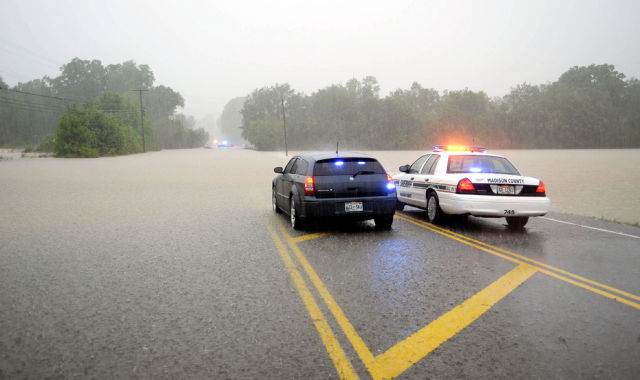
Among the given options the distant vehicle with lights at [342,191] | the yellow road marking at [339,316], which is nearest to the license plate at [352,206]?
the distant vehicle with lights at [342,191]

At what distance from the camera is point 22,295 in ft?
16.9

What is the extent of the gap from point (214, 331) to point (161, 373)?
30.9 inches

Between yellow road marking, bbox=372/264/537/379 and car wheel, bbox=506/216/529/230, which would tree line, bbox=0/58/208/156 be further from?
yellow road marking, bbox=372/264/537/379

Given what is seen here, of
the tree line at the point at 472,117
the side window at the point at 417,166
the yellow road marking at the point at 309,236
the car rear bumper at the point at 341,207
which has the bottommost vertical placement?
the yellow road marking at the point at 309,236

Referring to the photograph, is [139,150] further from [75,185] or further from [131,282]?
[131,282]

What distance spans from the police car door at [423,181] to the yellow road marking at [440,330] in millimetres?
4551

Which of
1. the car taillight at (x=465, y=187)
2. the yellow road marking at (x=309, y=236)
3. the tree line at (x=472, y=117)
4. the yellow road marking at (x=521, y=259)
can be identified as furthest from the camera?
the tree line at (x=472, y=117)

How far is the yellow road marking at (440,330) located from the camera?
345 centimetres

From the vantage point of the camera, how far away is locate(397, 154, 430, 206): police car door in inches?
432

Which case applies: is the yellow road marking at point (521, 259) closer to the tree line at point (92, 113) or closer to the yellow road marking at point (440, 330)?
the yellow road marking at point (440, 330)

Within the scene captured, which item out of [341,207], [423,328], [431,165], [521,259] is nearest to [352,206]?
[341,207]

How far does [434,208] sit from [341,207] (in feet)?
7.51

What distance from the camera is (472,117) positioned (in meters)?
102

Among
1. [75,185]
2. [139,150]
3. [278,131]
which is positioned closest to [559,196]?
[75,185]
